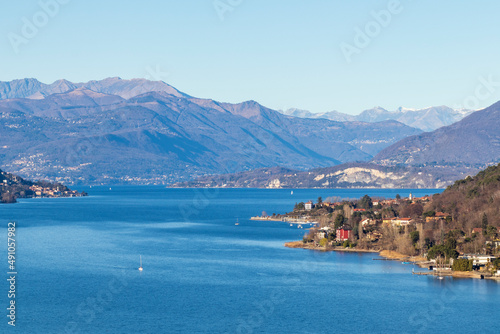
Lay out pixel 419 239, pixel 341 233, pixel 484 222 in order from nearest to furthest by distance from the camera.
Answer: pixel 484 222 < pixel 419 239 < pixel 341 233

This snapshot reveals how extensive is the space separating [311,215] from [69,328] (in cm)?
7226

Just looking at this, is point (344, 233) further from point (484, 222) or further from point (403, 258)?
point (484, 222)

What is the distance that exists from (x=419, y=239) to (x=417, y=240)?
49 centimetres

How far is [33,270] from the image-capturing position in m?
54.5

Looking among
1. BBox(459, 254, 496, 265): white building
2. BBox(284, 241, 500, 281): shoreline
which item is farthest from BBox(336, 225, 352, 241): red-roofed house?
BBox(459, 254, 496, 265): white building

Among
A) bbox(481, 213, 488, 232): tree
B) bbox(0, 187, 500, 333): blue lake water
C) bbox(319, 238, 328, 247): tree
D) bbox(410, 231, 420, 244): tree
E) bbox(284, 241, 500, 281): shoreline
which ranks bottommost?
bbox(0, 187, 500, 333): blue lake water

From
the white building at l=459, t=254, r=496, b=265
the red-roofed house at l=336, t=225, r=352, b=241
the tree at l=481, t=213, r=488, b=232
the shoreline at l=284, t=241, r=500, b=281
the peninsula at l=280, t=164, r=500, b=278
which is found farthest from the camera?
the red-roofed house at l=336, t=225, r=352, b=241

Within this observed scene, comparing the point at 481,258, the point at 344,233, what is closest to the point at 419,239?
the point at 481,258

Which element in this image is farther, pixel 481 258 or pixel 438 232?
pixel 438 232

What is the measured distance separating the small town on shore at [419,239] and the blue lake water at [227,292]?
8.20ft

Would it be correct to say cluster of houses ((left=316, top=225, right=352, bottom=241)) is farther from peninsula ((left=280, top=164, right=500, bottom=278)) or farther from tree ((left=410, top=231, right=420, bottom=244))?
tree ((left=410, top=231, right=420, bottom=244))

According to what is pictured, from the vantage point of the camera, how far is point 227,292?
47.0 m

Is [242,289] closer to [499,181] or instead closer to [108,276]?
[108,276]

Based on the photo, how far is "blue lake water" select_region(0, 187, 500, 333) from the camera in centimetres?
3903
